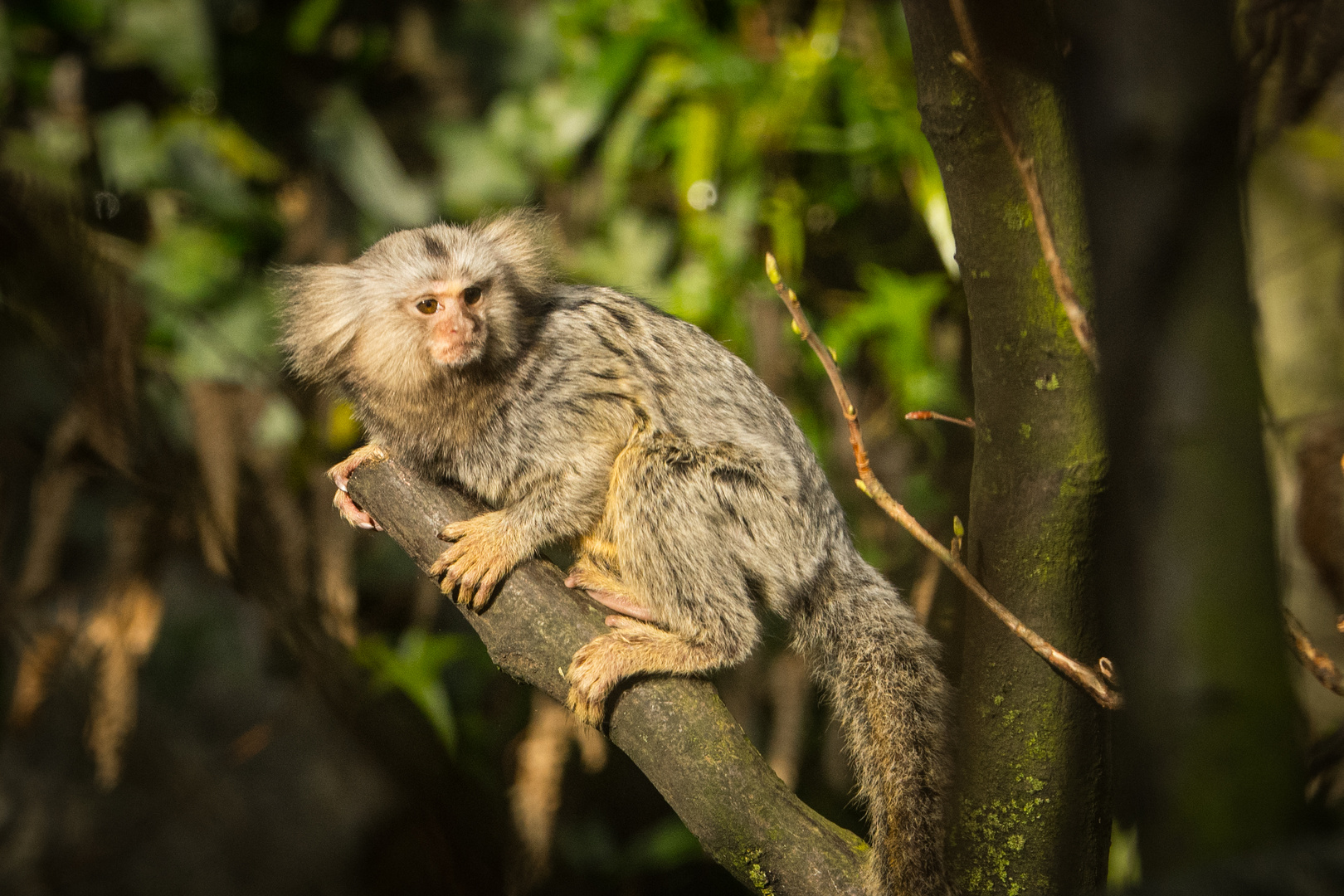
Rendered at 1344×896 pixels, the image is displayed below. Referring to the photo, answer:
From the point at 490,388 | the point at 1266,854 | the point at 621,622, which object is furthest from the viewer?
the point at 490,388

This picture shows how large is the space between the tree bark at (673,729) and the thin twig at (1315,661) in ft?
1.94

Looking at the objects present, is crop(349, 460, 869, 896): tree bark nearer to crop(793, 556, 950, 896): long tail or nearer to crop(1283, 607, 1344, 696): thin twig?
crop(793, 556, 950, 896): long tail

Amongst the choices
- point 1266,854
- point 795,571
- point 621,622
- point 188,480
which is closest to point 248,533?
point 188,480

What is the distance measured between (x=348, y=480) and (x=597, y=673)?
0.58 metres

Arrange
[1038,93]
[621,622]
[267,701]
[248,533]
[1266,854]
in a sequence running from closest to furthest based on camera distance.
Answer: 1. [1266,854]
2. [1038,93]
3. [621,622]
4. [248,533]
5. [267,701]

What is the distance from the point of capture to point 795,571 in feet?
5.04

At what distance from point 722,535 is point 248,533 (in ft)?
3.88

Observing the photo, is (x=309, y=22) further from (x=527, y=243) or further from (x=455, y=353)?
(x=455, y=353)

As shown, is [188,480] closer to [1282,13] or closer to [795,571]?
[795,571]

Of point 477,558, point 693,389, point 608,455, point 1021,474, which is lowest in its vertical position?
point 477,558

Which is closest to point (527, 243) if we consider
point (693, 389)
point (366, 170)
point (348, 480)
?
point (693, 389)

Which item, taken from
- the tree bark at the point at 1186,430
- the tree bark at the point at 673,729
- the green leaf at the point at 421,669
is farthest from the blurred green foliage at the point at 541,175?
the tree bark at the point at 1186,430

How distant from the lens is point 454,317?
1.52m

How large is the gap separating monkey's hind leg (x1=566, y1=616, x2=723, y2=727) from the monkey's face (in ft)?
1.70
